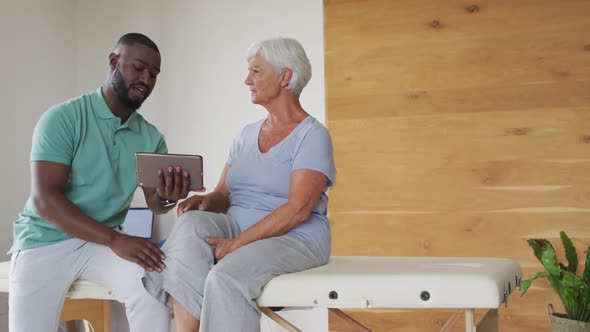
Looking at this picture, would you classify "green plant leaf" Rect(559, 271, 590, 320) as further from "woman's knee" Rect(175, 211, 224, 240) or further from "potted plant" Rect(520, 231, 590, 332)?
"woman's knee" Rect(175, 211, 224, 240)

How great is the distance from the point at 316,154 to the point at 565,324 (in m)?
1.36

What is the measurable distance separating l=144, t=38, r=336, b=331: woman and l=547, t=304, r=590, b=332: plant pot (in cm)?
116

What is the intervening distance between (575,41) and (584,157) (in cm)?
48

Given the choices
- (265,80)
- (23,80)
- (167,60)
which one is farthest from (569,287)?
(23,80)

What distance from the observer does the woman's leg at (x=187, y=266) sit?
5.35ft

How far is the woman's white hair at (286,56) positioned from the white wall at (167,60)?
1.28 m

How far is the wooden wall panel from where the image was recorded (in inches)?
107

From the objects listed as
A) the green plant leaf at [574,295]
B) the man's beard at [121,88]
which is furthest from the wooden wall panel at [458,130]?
the man's beard at [121,88]

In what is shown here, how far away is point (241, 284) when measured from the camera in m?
1.55

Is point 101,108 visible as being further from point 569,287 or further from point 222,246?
point 569,287

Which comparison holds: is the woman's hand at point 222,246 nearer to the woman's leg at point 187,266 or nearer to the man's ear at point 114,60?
the woman's leg at point 187,266

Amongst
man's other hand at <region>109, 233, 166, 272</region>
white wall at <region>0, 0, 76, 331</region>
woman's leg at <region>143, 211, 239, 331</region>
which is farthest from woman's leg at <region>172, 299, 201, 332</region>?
white wall at <region>0, 0, 76, 331</region>

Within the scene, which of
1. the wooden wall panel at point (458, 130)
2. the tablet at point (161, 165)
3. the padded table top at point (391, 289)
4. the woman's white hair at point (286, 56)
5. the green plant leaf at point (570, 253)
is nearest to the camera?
the padded table top at point (391, 289)

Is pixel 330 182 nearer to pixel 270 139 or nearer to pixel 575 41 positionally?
pixel 270 139
